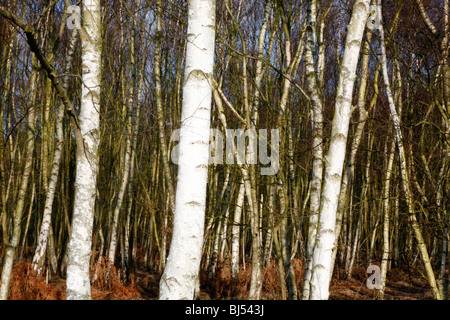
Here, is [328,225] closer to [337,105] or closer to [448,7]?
[337,105]

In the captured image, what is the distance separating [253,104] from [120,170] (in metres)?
4.03

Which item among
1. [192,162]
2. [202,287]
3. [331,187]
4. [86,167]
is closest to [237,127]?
[202,287]

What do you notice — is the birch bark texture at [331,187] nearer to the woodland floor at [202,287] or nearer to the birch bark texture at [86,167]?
the birch bark texture at [86,167]

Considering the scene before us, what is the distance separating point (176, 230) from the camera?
6.37 feet

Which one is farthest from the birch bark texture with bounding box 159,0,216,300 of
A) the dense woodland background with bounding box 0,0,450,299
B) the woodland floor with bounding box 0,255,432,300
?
the woodland floor with bounding box 0,255,432,300

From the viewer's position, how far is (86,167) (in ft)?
9.81

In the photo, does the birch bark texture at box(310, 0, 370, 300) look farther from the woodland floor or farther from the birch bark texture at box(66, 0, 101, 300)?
the woodland floor

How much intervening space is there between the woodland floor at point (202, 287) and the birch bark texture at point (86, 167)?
3030mm

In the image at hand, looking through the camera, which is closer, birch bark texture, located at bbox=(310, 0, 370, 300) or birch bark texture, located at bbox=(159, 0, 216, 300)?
birch bark texture, located at bbox=(159, 0, 216, 300)

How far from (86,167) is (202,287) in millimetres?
4891

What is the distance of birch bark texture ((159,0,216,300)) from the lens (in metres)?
1.92

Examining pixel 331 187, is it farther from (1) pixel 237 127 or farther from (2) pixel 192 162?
(1) pixel 237 127

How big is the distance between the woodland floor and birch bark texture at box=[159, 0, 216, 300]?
3.78 m
